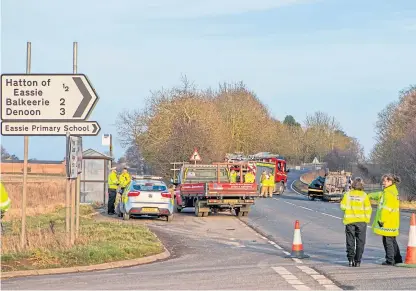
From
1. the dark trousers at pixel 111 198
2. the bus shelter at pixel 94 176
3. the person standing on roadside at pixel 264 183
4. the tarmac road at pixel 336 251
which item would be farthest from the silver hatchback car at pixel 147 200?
the person standing on roadside at pixel 264 183

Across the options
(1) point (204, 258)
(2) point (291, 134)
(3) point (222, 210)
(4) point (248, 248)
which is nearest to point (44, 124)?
(1) point (204, 258)

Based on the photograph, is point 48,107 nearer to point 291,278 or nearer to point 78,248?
point 78,248

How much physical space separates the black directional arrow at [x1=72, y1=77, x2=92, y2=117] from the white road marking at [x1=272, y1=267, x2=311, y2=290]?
5483mm

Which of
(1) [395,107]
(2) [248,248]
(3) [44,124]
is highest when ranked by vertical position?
(1) [395,107]

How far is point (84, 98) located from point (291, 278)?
639 cm

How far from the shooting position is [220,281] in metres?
12.0

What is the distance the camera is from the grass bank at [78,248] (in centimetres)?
1386

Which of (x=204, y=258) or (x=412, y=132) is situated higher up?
(x=412, y=132)

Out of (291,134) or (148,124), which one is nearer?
(148,124)

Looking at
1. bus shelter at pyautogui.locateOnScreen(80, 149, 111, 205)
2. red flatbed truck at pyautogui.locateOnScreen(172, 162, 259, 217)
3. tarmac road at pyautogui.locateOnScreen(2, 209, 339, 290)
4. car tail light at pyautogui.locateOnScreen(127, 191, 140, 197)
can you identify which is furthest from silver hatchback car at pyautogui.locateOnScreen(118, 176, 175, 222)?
tarmac road at pyautogui.locateOnScreen(2, 209, 339, 290)

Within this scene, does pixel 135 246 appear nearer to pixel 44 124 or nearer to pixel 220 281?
pixel 44 124

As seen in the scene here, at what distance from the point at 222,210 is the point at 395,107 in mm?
57546

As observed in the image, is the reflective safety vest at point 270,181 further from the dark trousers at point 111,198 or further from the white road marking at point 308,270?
the white road marking at point 308,270

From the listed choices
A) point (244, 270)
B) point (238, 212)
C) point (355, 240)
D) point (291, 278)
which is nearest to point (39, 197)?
point (238, 212)
